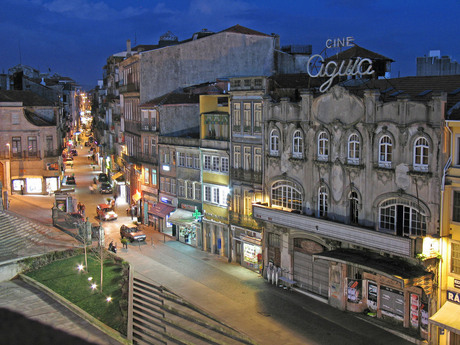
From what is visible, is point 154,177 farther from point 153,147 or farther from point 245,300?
point 245,300

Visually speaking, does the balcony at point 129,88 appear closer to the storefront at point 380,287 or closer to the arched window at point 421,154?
the storefront at point 380,287

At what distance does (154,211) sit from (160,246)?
6.57 meters

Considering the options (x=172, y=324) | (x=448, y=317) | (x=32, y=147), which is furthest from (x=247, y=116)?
(x=32, y=147)

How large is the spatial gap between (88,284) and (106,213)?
2194cm

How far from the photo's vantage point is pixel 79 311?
33.8 metres

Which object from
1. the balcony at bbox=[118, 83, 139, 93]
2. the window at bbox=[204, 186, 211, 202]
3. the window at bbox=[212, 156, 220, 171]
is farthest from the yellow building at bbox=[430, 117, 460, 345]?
the balcony at bbox=[118, 83, 139, 93]

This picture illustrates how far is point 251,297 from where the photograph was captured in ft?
117

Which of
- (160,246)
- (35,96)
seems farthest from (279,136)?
(35,96)

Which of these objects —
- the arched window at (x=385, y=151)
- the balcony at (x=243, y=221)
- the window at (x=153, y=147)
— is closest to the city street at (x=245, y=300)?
the balcony at (x=243, y=221)

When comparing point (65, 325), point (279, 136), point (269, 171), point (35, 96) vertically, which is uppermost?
point (35, 96)

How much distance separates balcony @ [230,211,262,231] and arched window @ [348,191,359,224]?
28.7ft

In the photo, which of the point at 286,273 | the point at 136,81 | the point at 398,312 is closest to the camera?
the point at 398,312

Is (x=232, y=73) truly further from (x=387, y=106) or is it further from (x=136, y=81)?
(x=387, y=106)

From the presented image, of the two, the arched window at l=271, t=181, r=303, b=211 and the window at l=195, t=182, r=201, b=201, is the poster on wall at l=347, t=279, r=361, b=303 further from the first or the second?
the window at l=195, t=182, r=201, b=201
